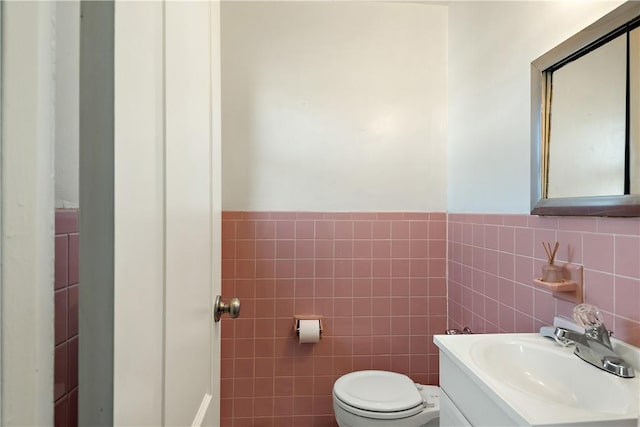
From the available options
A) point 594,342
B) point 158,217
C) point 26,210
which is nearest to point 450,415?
point 594,342

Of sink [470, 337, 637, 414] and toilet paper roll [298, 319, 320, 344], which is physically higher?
sink [470, 337, 637, 414]

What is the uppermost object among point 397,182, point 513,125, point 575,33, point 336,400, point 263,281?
point 575,33

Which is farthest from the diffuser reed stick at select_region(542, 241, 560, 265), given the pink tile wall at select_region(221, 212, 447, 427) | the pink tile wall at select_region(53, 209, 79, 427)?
the pink tile wall at select_region(53, 209, 79, 427)

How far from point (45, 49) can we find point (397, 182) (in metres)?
1.78

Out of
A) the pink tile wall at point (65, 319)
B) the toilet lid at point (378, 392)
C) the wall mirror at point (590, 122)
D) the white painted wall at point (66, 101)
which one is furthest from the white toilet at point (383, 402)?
the white painted wall at point (66, 101)

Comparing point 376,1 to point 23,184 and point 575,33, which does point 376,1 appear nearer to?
point 575,33

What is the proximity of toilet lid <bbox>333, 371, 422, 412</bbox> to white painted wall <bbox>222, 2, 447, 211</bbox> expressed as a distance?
91cm

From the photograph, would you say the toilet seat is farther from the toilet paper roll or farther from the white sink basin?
the white sink basin

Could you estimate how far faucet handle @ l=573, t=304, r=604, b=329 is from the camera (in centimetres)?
92

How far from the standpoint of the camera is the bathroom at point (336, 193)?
190cm

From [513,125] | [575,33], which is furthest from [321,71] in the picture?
[575,33]

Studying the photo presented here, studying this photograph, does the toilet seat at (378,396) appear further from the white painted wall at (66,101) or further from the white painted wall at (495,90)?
the white painted wall at (66,101)

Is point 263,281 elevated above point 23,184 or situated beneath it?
situated beneath

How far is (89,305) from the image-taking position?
0.35 metres
